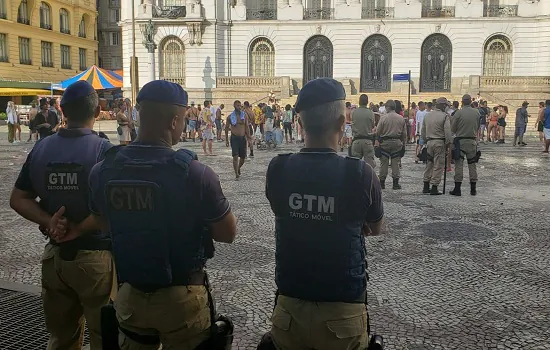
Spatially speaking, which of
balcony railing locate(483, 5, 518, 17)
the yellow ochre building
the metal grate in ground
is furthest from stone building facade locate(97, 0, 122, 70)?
the metal grate in ground

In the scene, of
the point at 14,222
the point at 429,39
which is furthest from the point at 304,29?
the point at 14,222

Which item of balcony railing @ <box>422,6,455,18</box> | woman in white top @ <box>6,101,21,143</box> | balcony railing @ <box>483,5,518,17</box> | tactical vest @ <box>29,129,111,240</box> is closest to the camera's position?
tactical vest @ <box>29,129,111,240</box>

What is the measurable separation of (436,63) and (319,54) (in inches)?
315

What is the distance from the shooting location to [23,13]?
45.5 metres

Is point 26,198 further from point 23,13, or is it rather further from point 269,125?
point 23,13

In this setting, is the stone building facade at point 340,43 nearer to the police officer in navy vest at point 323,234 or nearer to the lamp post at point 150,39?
the lamp post at point 150,39

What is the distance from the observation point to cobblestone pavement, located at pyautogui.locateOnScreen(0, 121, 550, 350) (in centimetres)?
455

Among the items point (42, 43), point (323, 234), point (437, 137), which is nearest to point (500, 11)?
point (437, 137)

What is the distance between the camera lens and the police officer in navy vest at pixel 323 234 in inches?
98.0

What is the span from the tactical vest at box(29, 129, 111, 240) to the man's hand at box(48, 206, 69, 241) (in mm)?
104

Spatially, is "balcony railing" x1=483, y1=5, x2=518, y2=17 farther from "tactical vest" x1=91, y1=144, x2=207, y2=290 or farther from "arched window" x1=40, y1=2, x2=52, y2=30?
"tactical vest" x1=91, y1=144, x2=207, y2=290

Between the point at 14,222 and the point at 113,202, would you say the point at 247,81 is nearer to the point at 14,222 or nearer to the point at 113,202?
the point at 14,222

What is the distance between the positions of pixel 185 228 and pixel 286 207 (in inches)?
19.0

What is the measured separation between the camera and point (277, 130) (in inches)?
824
